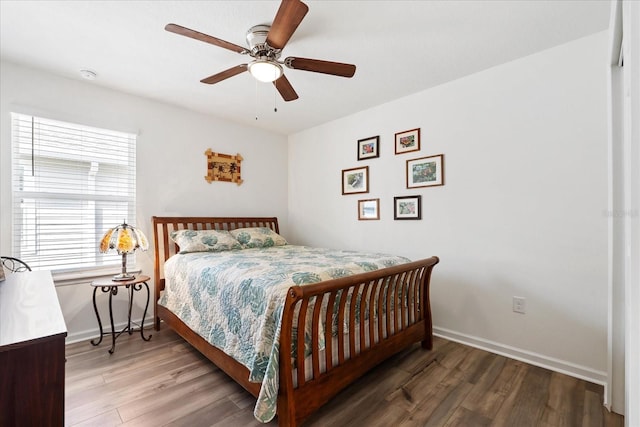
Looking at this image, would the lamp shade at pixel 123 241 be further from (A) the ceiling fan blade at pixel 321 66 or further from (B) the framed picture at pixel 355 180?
(B) the framed picture at pixel 355 180

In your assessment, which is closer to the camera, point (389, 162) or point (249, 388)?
point (249, 388)

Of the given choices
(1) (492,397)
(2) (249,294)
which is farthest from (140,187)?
(1) (492,397)

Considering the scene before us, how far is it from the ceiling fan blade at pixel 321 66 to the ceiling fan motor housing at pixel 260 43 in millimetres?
140

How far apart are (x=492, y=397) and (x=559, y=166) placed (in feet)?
5.73

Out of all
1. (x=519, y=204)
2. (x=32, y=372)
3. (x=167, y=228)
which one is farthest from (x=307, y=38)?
(x=167, y=228)

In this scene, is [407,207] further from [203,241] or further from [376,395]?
[203,241]

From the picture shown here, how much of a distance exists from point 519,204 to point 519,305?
32.9 inches

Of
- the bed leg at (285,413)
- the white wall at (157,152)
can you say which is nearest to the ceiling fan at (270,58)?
the white wall at (157,152)

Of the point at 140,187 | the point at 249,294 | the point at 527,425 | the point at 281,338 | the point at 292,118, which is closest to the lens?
the point at 281,338

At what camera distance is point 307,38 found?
2.18m

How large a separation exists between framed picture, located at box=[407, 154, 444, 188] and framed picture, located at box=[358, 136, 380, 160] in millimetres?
470

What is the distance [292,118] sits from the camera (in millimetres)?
3902

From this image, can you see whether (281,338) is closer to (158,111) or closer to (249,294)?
(249,294)

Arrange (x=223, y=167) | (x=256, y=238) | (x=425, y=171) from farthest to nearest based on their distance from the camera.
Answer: (x=223, y=167) → (x=256, y=238) → (x=425, y=171)
